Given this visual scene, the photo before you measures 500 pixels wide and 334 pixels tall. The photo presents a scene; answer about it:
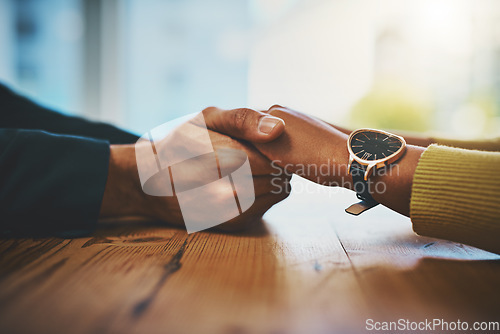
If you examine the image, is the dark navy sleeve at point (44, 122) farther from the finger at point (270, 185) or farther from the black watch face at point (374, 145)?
the black watch face at point (374, 145)

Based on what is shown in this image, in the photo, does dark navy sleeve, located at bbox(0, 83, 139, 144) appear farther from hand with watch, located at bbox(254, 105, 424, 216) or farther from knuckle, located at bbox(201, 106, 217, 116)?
hand with watch, located at bbox(254, 105, 424, 216)

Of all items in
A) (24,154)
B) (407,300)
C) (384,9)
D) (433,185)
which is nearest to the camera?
(407,300)

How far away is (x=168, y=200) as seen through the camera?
2.23 ft

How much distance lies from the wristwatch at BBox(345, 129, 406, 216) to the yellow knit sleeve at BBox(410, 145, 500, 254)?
6 centimetres

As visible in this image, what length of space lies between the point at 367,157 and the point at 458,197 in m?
0.15

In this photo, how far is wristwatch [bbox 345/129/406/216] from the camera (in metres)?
→ 0.57

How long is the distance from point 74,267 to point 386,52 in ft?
8.43

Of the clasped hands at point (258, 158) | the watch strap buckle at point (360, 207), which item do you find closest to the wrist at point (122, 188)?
the clasped hands at point (258, 158)

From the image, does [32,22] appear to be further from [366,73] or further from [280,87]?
[366,73]

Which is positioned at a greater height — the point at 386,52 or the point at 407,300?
the point at 386,52

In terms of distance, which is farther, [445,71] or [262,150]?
[445,71]

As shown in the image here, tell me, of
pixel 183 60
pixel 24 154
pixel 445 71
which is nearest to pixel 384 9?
Result: pixel 445 71

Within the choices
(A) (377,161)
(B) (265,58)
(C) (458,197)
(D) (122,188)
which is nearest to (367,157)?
(A) (377,161)

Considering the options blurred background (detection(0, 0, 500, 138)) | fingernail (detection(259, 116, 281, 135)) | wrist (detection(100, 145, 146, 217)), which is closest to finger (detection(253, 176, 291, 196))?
fingernail (detection(259, 116, 281, 135))
